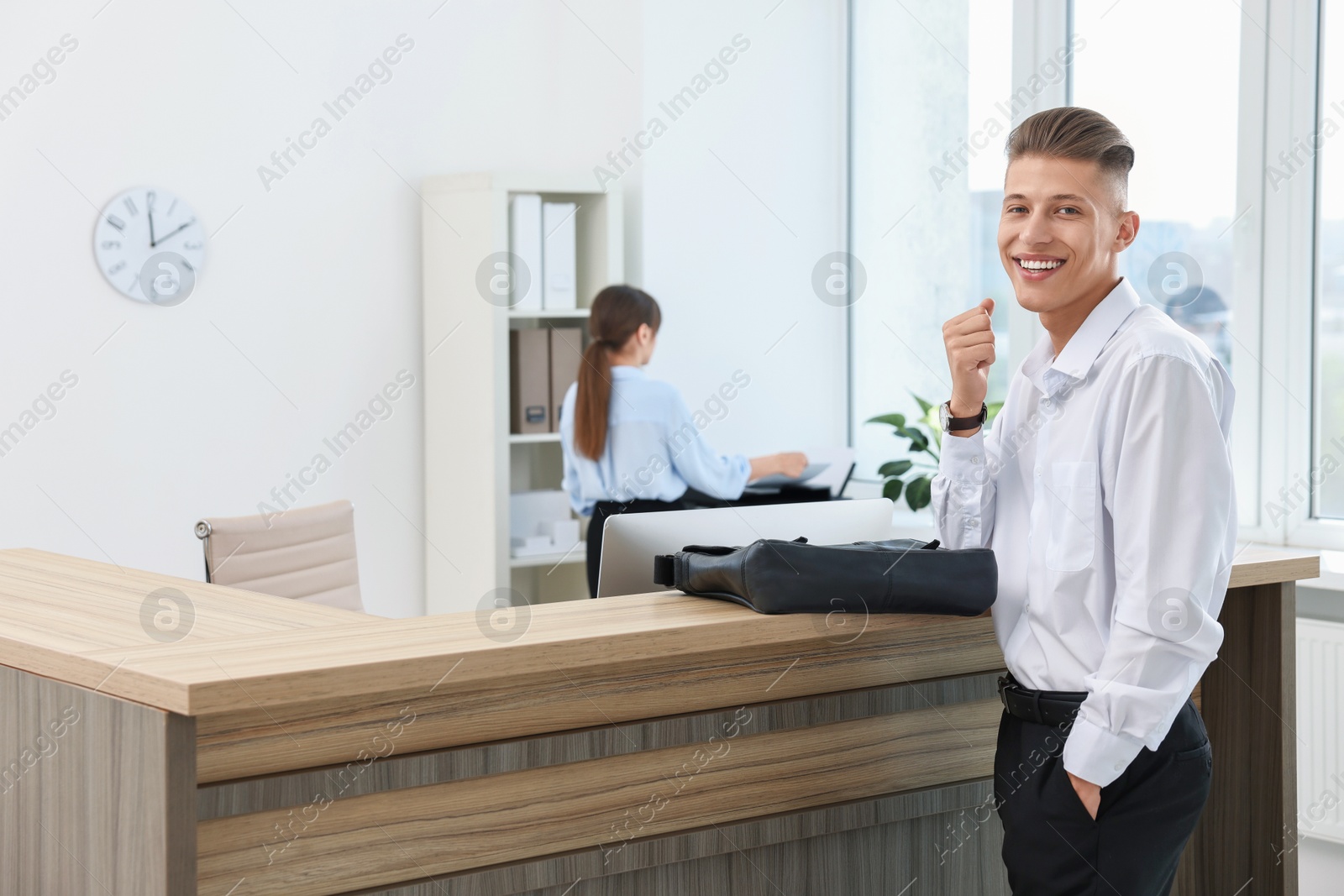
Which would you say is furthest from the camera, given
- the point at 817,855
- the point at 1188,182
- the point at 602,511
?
the point at 602,511

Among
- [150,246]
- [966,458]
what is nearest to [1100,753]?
[966,458]

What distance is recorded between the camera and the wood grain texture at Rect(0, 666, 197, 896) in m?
1.36

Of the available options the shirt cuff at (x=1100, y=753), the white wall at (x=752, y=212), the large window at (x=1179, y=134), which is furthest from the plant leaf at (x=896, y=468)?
the shirt cuff at (x=1100, y=753)

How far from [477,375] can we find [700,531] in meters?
2.74

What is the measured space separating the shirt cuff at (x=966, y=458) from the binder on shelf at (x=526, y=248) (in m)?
2.96

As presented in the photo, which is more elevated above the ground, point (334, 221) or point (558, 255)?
point (334, 221)

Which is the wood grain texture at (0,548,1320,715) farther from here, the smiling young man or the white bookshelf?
the white bookshelf

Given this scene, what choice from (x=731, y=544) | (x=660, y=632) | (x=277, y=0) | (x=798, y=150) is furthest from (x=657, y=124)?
(x=660, y=632)

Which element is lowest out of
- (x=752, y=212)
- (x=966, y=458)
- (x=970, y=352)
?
(x=966, y=458)

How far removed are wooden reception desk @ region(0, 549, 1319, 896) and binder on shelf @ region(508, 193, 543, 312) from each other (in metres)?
2.55

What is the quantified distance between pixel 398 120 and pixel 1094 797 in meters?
3.95

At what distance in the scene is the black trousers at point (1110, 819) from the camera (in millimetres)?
1635

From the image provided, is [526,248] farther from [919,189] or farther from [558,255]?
[919,189]

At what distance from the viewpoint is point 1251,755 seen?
7.58ft
